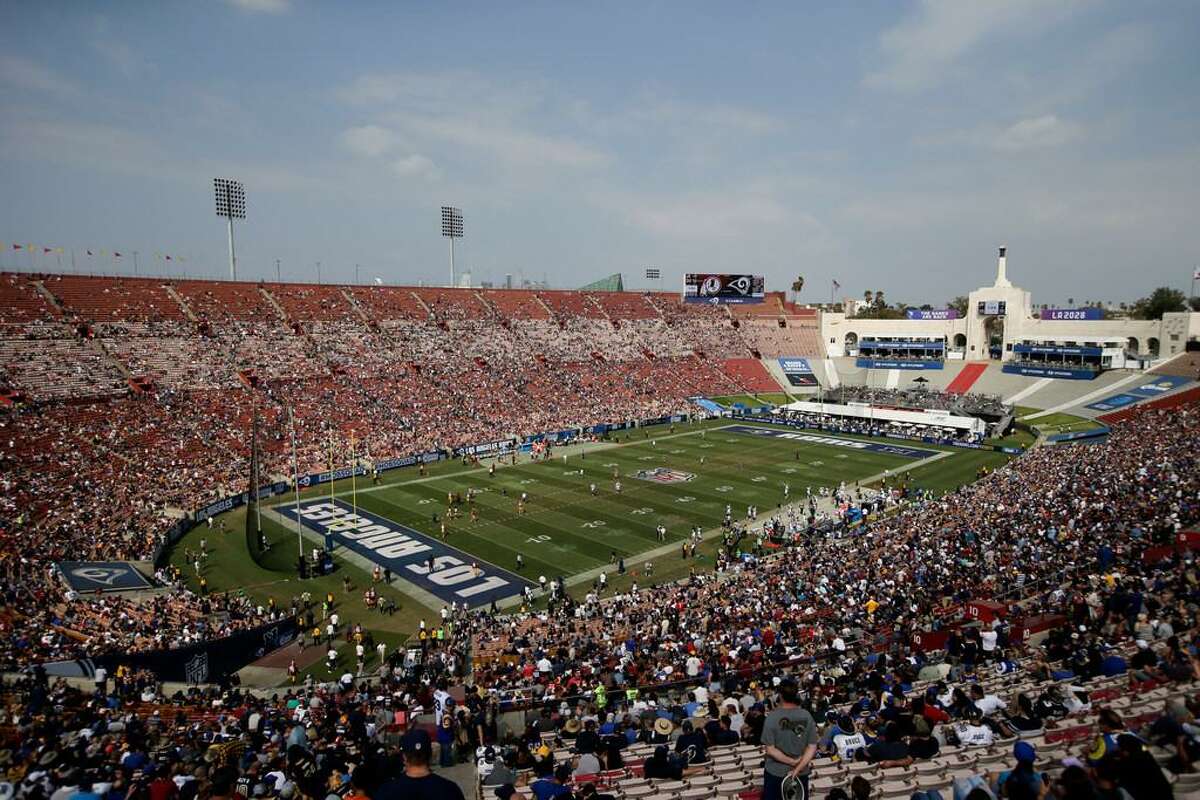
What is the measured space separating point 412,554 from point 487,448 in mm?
20953

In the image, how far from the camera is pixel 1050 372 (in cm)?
6831

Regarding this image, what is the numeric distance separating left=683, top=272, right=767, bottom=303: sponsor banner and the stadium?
20.8m

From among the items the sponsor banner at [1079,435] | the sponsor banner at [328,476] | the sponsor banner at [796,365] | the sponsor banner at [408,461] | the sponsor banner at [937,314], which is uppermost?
the sponsor banner at [937,314]

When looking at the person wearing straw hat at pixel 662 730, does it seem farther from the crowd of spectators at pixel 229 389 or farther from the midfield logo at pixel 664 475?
the midfield logo at pixel 664 475

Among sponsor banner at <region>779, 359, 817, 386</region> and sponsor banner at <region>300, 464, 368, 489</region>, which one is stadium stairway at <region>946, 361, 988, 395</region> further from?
sponsor banner at <region>300, 464, 368, 489</region>

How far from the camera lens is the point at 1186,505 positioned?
883 inches

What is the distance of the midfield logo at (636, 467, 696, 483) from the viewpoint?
146 feet

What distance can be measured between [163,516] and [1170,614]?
3942 centimetres

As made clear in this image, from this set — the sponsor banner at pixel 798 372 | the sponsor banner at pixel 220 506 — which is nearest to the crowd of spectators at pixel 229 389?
the sponsor banner at pixel 220 506

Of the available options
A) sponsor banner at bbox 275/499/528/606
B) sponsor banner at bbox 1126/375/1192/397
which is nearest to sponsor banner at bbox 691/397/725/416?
sponsor banner at bbox 1126/375/1192/397

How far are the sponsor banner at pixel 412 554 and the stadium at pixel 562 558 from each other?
0.22 meters

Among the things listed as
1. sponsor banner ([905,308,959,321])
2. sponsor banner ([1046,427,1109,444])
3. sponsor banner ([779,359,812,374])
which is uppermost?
sponsor banner ([905,308,959,321])

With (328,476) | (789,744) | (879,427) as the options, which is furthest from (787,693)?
(879,427)

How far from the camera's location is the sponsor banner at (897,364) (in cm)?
7806
